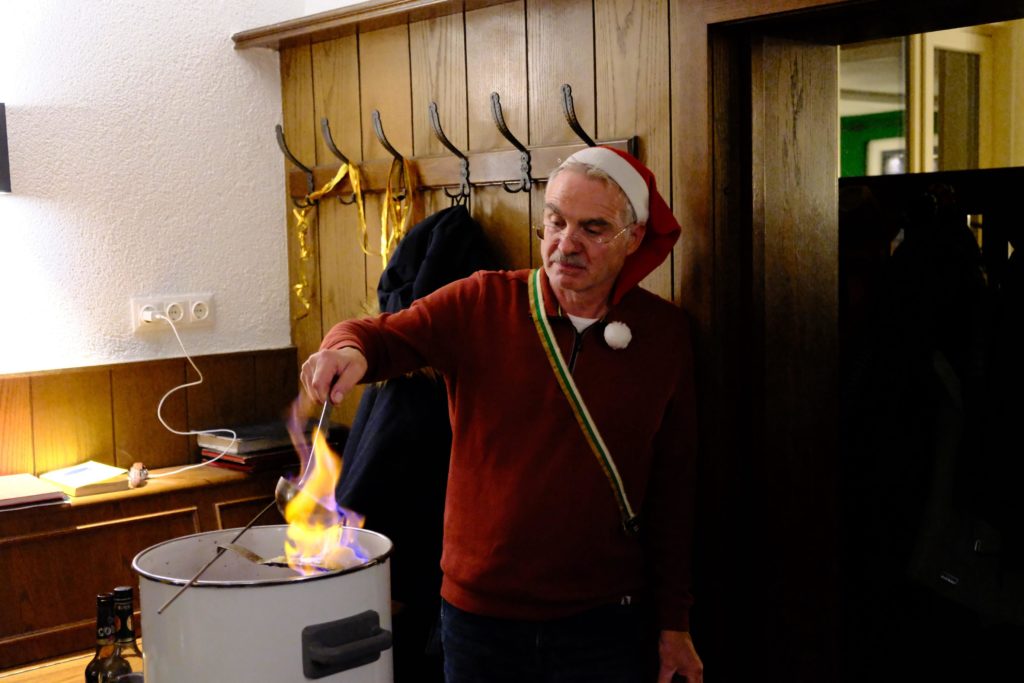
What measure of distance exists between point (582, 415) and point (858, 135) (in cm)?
314

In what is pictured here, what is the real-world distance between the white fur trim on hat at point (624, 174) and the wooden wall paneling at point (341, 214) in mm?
926

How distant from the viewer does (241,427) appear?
9.17 ft

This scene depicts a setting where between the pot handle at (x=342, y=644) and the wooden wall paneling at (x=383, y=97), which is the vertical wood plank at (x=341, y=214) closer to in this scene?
the wooden wall paneling at (x=383, y=97)

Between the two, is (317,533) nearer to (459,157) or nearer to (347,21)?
(459,157)

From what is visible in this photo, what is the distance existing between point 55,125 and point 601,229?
4.54 feet

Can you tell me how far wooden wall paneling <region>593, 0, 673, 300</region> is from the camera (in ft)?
6.72

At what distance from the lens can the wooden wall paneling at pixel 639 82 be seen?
2.05 meters

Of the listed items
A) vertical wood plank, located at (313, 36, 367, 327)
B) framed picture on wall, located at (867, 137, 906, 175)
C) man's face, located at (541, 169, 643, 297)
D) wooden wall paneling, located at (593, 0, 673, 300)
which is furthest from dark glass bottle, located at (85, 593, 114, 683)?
framed picture on wall, located at (867, 137, 906, 175)

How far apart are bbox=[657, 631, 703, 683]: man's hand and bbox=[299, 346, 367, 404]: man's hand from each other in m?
0.70

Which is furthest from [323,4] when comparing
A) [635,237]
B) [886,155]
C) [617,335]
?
[886,155]

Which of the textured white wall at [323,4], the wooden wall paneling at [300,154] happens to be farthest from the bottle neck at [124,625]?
the textured white wall at [323,4]

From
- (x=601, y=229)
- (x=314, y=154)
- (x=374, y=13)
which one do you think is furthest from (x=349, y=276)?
(x=601, y=229)

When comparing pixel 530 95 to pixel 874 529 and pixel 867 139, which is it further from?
pixel 867 139

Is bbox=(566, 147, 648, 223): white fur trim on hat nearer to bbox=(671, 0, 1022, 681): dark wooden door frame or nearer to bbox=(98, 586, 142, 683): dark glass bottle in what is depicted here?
bbox=(671, 0, 1022, 681): dark wooden door frame
